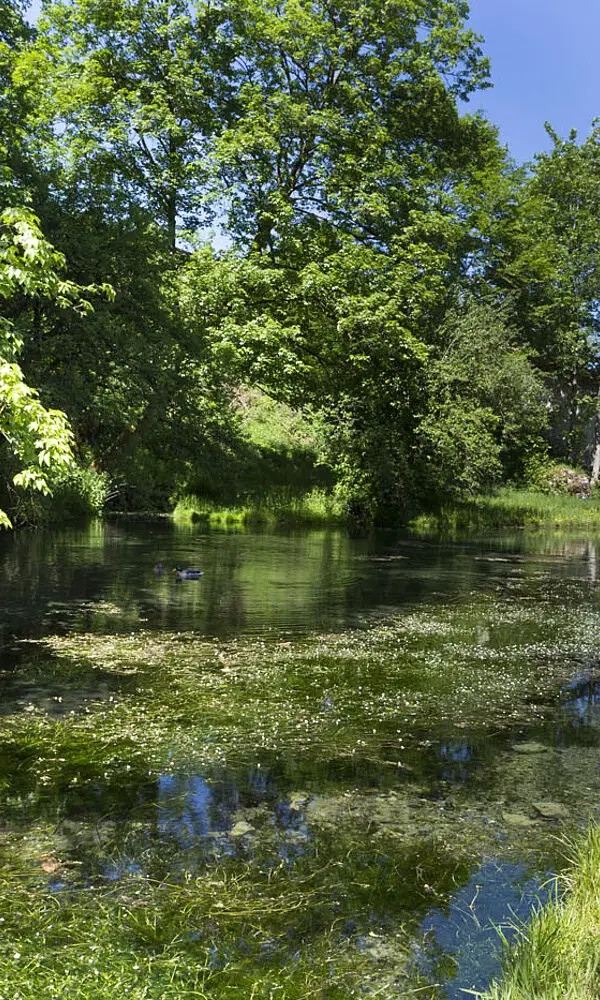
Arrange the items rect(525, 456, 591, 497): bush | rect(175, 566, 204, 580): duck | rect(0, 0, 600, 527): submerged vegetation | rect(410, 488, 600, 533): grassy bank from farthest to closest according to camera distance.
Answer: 1. rect(525, 456, 591, 497): bush
2. rect(410, 488, 600, 533): grassy bank
3. rect(0, 0, 600, 527): submerged vegetation
4. rect(175, 566, 204, 580): duck

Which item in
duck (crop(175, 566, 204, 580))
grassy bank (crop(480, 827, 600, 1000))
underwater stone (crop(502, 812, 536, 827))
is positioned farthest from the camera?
duck (crop(175, 566, 204, 580))

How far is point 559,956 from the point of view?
3.47m

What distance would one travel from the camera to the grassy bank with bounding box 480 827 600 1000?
10.7ft

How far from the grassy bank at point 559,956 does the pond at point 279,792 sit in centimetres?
38

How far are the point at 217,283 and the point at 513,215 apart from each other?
908 inches

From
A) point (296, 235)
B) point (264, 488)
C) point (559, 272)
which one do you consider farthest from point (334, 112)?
point (559, 272)

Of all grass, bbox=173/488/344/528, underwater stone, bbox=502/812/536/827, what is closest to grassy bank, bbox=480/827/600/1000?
underwater stone, bbox=502/812/536/827

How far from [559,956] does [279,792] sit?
8.62 ft

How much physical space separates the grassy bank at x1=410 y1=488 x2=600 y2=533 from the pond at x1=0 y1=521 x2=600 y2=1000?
22.6 meters

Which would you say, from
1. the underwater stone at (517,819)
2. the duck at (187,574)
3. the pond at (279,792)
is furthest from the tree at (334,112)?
the underwater stone at (517,819)

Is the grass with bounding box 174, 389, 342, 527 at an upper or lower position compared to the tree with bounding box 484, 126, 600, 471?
lower

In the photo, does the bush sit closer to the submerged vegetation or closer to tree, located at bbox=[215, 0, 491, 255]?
the submerged vegetation

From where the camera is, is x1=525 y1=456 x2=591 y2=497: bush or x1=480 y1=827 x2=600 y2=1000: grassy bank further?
x1=525 y1=456 x2=591 y2=497: bush

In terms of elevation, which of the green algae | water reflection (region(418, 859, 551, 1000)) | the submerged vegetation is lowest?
water reflection (region(418, 859, 551, 1000))
